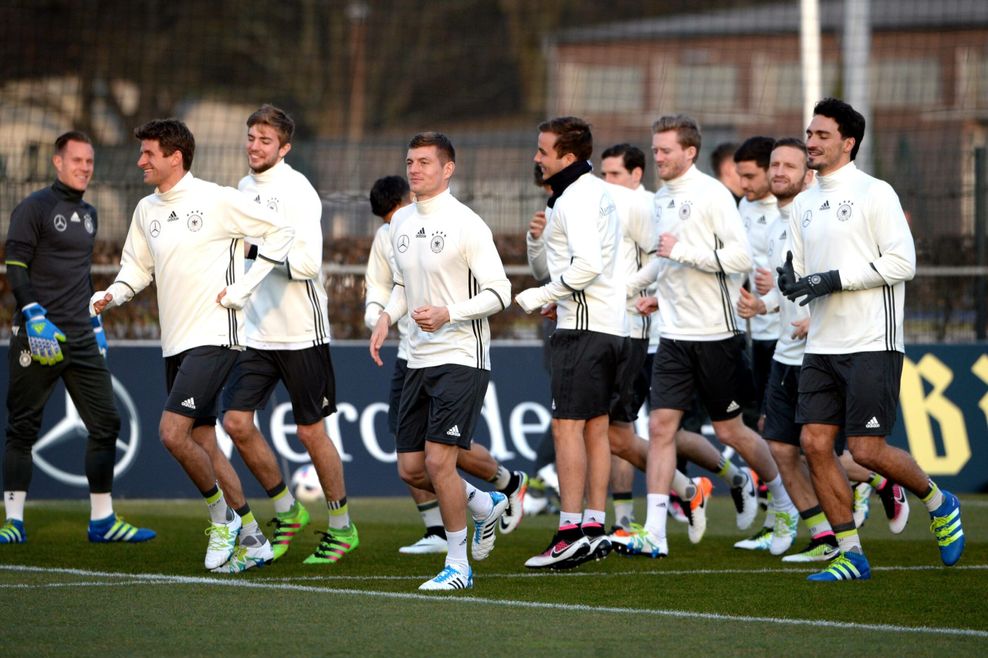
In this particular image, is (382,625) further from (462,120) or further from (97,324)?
(462,120)

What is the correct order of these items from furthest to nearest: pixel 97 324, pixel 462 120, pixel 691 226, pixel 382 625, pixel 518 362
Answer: pixel 462 120, pixel 518 362, pixel 97 324, pixel 691 226, pixel 382 625

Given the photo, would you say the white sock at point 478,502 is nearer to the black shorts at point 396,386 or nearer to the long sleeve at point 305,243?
the black shorts at point 396,386

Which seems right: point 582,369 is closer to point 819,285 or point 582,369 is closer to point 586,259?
point 586,259

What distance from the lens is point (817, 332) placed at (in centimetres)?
814

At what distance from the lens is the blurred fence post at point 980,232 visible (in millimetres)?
14125

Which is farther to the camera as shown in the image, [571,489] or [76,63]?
[76,63]

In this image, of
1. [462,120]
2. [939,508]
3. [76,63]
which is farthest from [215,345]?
[462,120]

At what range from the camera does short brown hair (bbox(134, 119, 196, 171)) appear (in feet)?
27.8

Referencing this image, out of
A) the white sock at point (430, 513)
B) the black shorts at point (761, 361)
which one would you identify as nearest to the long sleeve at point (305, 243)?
the white sock at point (430, 513)

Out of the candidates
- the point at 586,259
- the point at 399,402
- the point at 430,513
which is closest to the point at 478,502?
the point at 399,402

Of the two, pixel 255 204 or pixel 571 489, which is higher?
pixel 255 204

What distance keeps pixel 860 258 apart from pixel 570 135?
5.69 ft

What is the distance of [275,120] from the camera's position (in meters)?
9.17

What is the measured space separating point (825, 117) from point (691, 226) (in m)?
1.68
